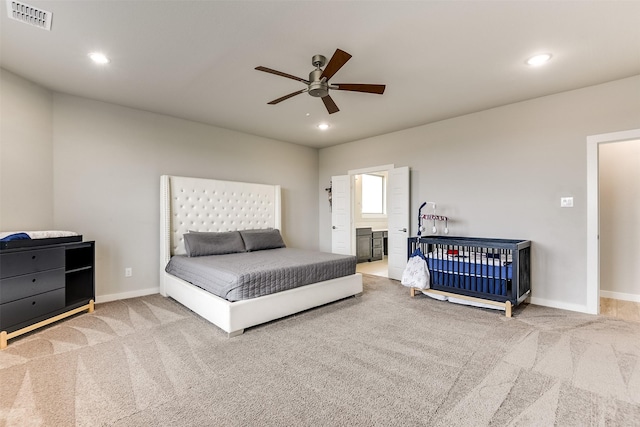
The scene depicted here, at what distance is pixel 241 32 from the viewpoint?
2268 mm

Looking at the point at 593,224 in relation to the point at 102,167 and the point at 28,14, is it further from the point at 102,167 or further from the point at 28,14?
the point at 102,167

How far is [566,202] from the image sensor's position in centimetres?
341

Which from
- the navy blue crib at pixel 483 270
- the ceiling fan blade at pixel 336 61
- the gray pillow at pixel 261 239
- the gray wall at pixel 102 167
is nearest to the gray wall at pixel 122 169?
the gray wall at pixel 102 167

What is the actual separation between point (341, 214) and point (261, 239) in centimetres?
180

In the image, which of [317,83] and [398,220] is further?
[398,220]

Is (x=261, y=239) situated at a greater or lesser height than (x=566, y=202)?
lesser

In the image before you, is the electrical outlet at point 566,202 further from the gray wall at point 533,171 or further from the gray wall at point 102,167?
the gray wall at point 102,167

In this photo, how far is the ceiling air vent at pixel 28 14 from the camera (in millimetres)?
1986

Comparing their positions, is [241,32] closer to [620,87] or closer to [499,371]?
[499,371]

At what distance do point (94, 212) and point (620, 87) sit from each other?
6.18 metres

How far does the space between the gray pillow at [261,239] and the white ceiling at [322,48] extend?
1.90 meters

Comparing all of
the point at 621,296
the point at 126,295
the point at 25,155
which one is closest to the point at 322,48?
the point at 25,155

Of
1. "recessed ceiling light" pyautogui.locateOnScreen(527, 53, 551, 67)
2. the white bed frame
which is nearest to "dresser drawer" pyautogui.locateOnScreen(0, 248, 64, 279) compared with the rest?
the white bed frame

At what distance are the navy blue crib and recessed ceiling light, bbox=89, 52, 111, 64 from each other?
400cm
